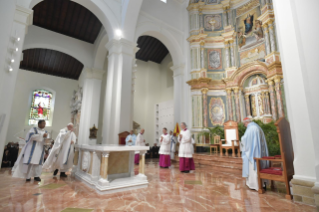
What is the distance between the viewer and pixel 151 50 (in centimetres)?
1350

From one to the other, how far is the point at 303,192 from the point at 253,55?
807 centimetres

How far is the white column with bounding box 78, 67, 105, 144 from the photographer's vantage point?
10062 mm

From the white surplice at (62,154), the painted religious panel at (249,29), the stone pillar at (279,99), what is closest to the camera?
the white surplice at (62,154)

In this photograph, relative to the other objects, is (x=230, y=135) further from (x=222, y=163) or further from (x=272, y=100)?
(x=272, y=100)

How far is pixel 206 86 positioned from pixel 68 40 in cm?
800

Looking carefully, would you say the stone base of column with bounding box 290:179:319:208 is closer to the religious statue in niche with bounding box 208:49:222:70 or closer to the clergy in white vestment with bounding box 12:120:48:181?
the clergy in white vestment with bounding box 12:120:48:181

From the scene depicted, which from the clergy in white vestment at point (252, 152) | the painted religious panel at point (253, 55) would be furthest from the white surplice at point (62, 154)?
the painted religious panel at point (253, 55)

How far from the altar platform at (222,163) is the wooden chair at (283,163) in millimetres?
2222

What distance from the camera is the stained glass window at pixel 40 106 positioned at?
522 inches

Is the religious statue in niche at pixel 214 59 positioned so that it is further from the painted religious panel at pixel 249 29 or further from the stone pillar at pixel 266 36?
the stone pillar at pixel 266 36

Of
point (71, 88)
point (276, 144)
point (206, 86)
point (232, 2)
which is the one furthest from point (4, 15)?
point (71, 88)

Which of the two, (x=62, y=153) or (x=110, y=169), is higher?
(x=62, y=153)

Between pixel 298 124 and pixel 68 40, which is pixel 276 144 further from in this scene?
pixel 68 40

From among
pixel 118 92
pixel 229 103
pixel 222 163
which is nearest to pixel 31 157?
pixel 118 92
